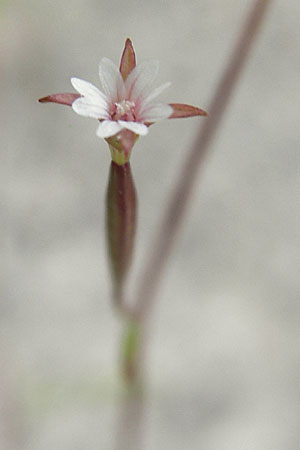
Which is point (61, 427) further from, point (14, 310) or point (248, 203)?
point (248, 203)

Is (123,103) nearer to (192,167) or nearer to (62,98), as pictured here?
(62,98)

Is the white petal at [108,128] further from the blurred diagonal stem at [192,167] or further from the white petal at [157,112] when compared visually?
the blurred diagonal stem at [192,167]

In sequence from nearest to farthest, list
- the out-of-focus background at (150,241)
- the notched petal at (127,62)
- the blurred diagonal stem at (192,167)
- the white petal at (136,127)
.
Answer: the white petal at (136,127) < the notched petal at (127,62) < the blurred diagonal stem at (192,167) < the out-of-focus background at (150,241)


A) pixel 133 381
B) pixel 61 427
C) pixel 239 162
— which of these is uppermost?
pixel 239 162

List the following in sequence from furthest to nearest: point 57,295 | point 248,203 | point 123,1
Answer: point 123,1
point 248,203
point 57,295

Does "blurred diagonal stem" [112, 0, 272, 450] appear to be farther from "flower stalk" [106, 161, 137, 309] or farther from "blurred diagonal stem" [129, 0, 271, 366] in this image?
"flower stalk" [106, 161, 137, 309]

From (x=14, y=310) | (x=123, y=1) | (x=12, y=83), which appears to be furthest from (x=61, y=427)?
(x=123, y=1)

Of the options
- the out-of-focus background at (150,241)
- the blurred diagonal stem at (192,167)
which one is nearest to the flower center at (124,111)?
the blurred diagonal stem at (192,167)
